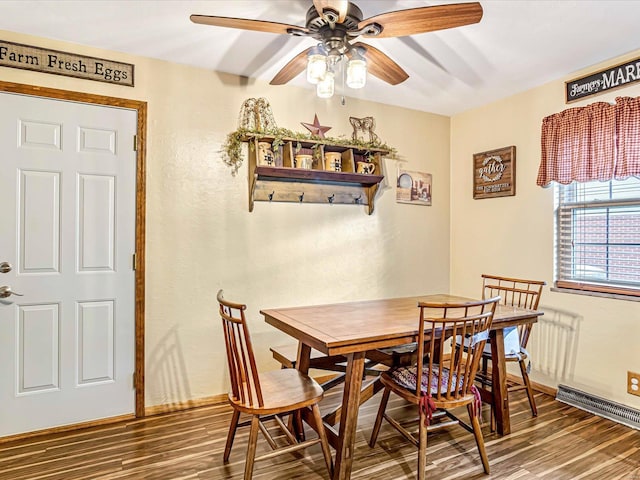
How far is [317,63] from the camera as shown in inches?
73.4

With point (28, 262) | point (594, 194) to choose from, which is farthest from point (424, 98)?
point (28, 262)

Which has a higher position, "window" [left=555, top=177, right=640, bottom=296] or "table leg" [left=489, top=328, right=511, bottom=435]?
"window" [left=555, top=177, right=640, bottom=296]

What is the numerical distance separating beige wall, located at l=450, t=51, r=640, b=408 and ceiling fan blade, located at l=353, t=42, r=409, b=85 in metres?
1.57

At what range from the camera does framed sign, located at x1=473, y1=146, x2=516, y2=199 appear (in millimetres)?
3410

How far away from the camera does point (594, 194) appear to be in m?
2.88

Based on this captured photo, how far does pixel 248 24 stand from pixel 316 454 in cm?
222

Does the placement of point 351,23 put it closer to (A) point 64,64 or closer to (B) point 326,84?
(B) point 326,84

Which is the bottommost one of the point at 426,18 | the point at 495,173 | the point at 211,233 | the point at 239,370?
the point at 239,370

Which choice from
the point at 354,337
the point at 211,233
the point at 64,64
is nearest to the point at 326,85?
the point at 354,337

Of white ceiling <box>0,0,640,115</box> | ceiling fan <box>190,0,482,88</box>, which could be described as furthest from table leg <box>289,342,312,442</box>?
white ceiling <box>0,0,640,115</box>

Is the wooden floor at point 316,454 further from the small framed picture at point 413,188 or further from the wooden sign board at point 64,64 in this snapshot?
the wooden sign board at point 64,64

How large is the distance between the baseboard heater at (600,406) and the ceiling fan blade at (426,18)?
260cm

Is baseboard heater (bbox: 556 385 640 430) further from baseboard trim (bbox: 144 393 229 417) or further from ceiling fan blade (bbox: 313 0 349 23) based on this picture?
ceiling fan blade (bbox: 313 0 349 23)

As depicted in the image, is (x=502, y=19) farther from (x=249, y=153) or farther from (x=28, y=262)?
(x=28, y=262)
